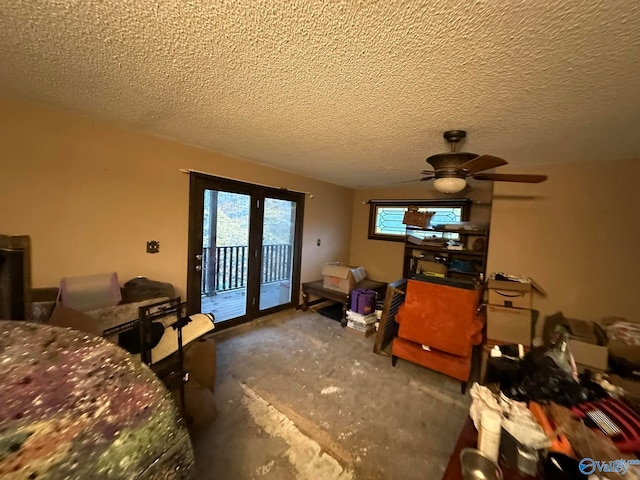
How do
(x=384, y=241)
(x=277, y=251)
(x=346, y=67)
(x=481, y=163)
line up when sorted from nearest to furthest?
1. (x=346, y=67)
2. (x=481, y=163)
3. (x=277, y=251)
4. (x=384, y=241)

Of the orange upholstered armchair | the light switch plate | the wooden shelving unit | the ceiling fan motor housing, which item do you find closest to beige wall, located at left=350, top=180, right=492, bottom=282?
the wooden shelving unit

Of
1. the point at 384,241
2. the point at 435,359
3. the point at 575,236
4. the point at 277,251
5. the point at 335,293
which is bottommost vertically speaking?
the point at 435,359

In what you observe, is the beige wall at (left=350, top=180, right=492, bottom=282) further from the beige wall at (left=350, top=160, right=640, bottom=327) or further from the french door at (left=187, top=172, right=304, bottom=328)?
the french door at (left=187, top=172, right=304, bottom=328)

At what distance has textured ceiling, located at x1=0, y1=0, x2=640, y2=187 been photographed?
3.10 feet

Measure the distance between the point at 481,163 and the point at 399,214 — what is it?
2.75 metres

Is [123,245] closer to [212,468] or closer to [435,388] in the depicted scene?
[212,468]

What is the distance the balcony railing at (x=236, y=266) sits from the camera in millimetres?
3637

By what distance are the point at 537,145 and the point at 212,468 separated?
344cm

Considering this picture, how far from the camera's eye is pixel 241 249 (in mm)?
3756

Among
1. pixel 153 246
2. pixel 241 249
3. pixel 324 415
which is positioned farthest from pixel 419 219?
pixel 153 246

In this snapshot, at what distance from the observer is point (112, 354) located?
31.0 inches

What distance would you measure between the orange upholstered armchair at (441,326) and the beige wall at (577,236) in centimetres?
94

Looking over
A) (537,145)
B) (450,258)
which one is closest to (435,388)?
(450,258)

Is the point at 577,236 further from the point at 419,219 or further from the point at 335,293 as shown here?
the point at 335,293
